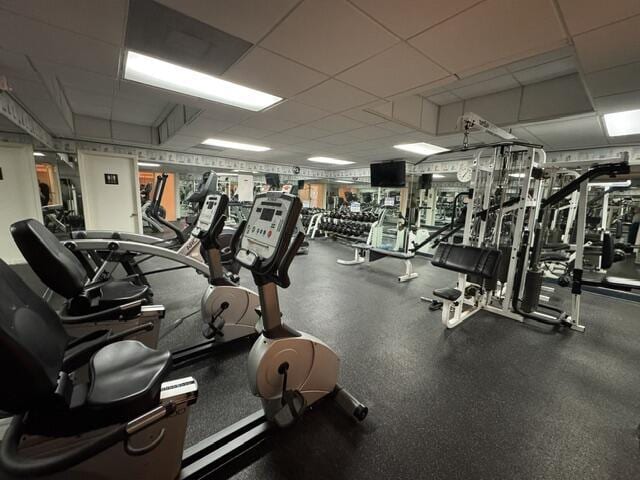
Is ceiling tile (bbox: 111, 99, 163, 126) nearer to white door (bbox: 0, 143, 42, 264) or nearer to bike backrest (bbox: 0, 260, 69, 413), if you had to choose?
white door (bbox: 0, 143, 42, 264)

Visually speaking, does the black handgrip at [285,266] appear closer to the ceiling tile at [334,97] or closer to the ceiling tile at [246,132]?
the ceiling tile at [334,97]

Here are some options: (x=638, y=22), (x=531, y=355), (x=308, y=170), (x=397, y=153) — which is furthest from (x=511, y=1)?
(x=308, y=170)

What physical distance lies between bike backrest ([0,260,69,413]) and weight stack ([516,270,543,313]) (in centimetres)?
397

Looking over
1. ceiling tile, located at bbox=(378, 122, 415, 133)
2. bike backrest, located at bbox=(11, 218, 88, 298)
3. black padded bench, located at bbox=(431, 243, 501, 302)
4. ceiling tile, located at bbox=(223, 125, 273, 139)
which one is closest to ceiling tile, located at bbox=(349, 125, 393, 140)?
ceiling tile, located at bbox=(378, 122, 415, 133)

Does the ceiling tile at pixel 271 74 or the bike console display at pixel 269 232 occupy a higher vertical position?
the ceiling tile at pixel 271 74

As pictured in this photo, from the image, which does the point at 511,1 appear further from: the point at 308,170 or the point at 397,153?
the point at 308,170

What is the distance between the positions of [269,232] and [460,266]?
2.31 meters

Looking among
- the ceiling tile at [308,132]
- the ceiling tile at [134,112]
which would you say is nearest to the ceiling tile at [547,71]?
the ceiling tile at [308,132]

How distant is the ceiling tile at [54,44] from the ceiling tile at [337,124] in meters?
2.32

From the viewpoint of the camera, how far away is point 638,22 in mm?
1531

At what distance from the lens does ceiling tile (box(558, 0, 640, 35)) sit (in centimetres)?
140

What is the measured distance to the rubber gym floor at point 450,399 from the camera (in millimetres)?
1361

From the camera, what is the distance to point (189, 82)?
2.76 meters

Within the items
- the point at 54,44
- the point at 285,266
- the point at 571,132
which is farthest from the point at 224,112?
the point at 571,132
